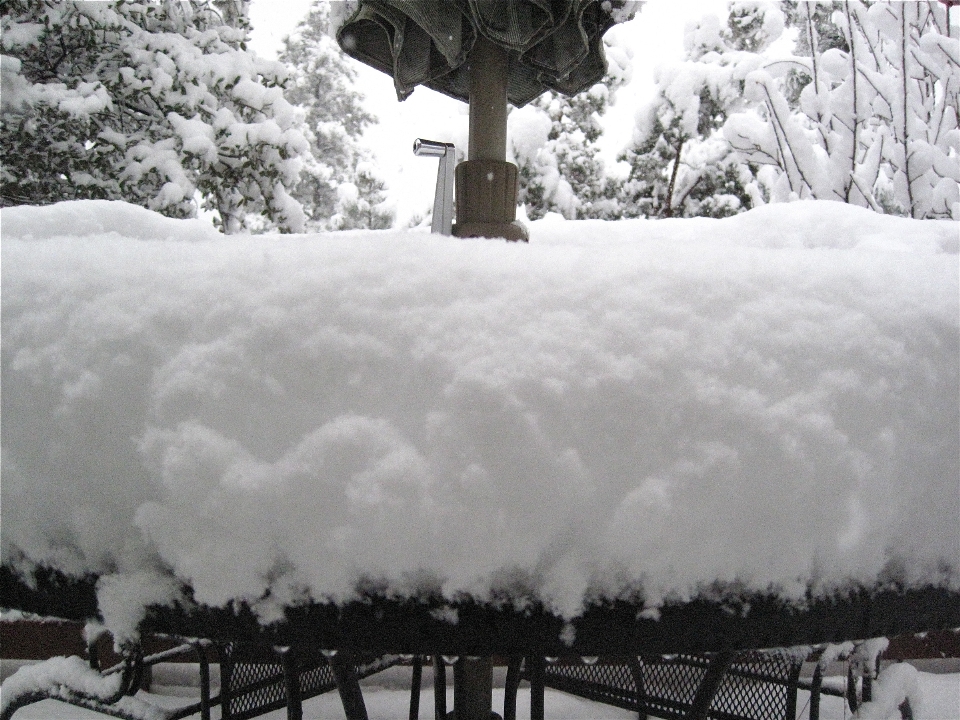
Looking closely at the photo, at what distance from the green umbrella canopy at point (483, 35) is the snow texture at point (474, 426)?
88 cm

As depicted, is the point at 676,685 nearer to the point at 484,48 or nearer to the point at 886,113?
the point at 484,48

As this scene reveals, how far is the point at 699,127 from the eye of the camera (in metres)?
6.43

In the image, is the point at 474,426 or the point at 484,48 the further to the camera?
the point at 484,48

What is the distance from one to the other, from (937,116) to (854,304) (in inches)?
111

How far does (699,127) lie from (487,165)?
20.1ft

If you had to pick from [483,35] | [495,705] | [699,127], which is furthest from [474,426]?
[699,127]

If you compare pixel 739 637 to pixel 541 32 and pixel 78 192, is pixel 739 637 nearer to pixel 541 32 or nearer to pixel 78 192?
pixel 541 32

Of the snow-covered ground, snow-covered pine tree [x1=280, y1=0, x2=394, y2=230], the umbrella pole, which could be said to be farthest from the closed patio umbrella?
snow-covered pine tree [x1=280, y1=0, x2=394, y2=230]

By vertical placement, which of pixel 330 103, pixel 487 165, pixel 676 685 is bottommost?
pixel 676 685

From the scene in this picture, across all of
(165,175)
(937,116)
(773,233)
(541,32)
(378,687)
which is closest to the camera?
(773,233)

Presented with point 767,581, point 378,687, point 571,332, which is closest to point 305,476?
point 571,332

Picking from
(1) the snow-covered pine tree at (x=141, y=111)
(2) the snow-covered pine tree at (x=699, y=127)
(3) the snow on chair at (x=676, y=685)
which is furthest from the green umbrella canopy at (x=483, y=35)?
(2) the snow-covered pine tree at (x=699, y=127)

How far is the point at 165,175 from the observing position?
3463 millimetres

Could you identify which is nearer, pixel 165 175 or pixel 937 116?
pixel 937 116
